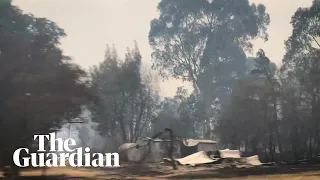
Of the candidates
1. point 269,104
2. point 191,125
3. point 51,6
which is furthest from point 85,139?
point 269,104

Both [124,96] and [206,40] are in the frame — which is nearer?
[124,96]

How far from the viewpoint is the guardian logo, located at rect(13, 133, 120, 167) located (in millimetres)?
6258

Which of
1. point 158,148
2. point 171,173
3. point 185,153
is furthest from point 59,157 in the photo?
point 185,153

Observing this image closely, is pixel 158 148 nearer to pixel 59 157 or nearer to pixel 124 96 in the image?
pixel 124 96

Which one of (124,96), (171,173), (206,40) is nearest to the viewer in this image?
(171,173)

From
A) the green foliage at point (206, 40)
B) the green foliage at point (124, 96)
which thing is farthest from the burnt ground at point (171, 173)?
the green foliage at point (206, 40)

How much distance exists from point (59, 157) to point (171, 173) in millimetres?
1495

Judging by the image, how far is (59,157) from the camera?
625 centimetres

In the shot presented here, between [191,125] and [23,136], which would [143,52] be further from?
[23,136]

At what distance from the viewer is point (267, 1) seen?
7.05 m

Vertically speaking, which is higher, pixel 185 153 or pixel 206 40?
pixel 206 40

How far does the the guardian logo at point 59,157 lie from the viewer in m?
6.26

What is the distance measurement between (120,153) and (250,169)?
1.80 m

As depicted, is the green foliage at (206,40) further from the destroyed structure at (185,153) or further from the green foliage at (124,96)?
the destroyed structure at (185,153)
